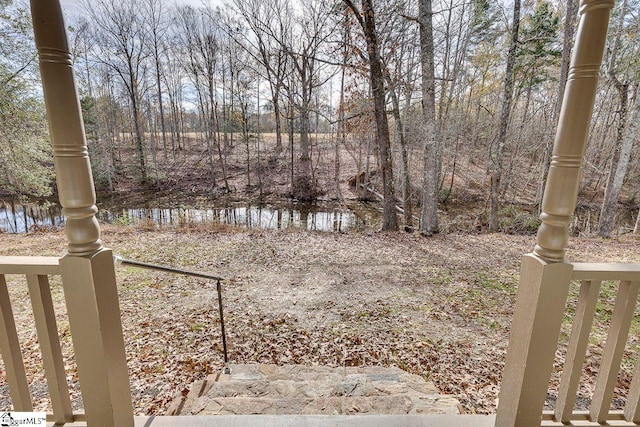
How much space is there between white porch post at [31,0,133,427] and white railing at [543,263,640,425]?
92.3 inches

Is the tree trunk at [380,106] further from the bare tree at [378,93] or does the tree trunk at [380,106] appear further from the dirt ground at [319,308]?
the dirt ground at [319,308]

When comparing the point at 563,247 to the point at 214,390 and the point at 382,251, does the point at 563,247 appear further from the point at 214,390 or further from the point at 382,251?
the point at 382,251

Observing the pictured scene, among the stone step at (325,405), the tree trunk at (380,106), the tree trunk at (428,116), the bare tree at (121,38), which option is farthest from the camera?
the bare tree at (121,38)

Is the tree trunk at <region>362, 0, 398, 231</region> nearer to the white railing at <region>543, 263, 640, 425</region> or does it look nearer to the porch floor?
the porch floor

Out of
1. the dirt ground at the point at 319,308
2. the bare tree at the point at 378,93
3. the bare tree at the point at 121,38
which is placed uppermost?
the bare tree at the point at 121,38

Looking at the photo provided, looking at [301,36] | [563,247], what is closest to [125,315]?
[563,247]

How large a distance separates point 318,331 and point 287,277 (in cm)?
193

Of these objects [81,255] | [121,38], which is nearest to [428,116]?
[81,255]

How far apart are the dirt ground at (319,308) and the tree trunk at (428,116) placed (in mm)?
1203

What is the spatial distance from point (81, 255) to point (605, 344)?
2.65 meters

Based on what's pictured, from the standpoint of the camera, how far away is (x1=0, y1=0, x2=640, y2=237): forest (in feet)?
25.8

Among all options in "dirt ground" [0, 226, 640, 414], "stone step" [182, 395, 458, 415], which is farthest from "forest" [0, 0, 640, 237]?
"stone step" [182, 395, 458, 415]

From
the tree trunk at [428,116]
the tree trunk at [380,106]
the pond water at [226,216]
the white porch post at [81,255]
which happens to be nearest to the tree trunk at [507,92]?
the tree trunk at [428,116]

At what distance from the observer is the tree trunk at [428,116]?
6789 mm
